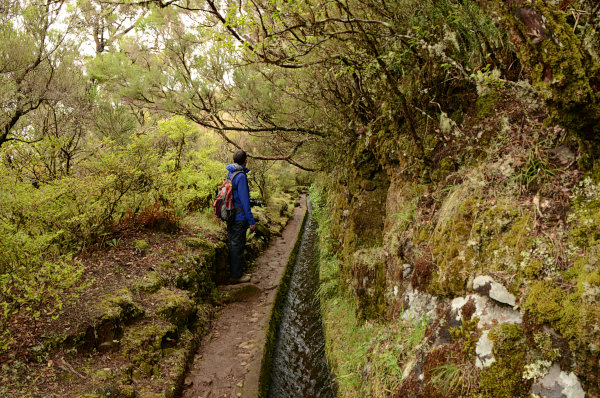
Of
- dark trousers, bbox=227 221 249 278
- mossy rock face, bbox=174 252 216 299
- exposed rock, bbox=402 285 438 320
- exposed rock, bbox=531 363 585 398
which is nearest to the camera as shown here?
exposed rock, bbox=531 363 585 398

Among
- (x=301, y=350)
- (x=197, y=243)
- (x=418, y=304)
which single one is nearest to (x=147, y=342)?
(x=301, y=350)

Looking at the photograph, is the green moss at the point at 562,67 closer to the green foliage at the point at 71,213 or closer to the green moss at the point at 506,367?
the green moss at the point at 506,367

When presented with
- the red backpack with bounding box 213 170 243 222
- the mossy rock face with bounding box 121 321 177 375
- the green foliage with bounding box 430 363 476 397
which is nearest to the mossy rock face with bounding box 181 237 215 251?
the red backpack with bounding box 213 170 243 222

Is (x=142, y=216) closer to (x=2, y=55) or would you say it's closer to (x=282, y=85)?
(x=2, y=55)

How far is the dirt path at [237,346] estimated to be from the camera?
4012 millimetres

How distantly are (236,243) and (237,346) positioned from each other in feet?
7.62

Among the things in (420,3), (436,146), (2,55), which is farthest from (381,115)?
(2,55)

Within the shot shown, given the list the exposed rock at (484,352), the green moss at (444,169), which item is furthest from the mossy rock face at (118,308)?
the green moss at (444,169)

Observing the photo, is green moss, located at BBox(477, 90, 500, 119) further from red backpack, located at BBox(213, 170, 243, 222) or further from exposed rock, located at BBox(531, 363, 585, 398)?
red backpack, located at BBox(213, 170, 243, 222)

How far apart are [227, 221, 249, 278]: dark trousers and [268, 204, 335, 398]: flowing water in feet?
4.22

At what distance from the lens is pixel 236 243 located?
6.78m

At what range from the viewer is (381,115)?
4984mm

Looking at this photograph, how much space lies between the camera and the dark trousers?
21.9 ft

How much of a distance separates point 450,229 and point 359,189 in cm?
289
